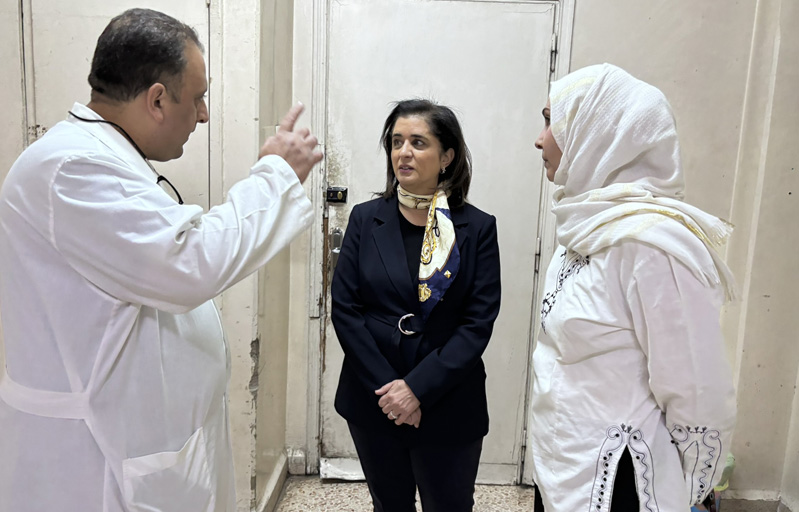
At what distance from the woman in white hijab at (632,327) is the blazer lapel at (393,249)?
51cm

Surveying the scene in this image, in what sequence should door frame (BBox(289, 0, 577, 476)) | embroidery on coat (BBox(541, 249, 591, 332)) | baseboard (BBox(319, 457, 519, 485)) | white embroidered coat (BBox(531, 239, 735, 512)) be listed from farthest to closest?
baseboard (BBox(319, 457, 519, 485)) → door frame (BBox(289, 0, 577, 476)) → embroidery on coat (BBox(541, 249, 591, 332)) → white embroidered coat (BBox(531, 239, 735, 512))

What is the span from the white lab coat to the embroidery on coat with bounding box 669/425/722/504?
86cm

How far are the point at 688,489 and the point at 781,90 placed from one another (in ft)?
6.14

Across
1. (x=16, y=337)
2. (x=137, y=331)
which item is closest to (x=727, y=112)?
(x=137, y=331)

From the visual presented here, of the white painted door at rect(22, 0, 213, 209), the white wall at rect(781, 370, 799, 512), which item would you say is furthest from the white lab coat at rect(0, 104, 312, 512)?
the white wall at rect(781, 370, 799, 512)

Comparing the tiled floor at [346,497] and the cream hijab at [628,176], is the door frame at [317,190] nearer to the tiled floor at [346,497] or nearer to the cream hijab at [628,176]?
the tiled floor at [346,497]

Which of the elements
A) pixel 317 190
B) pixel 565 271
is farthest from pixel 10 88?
pixel 565 271

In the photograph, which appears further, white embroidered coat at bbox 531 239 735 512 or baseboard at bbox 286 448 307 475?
baseboard at bbox 286 448 307 475

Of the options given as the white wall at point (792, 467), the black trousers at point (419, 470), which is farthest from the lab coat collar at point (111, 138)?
the white wall at point (792, 467)

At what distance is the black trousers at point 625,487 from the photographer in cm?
114

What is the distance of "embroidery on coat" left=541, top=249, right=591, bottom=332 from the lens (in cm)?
127

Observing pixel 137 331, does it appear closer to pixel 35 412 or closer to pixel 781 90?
pixel 35 412

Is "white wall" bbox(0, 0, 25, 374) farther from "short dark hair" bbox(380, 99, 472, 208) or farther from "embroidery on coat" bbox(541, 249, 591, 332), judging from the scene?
"embroidery on coat" bbox(541, 249, 591, 332)

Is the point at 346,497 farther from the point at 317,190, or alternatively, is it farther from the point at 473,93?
the point at 473,93
